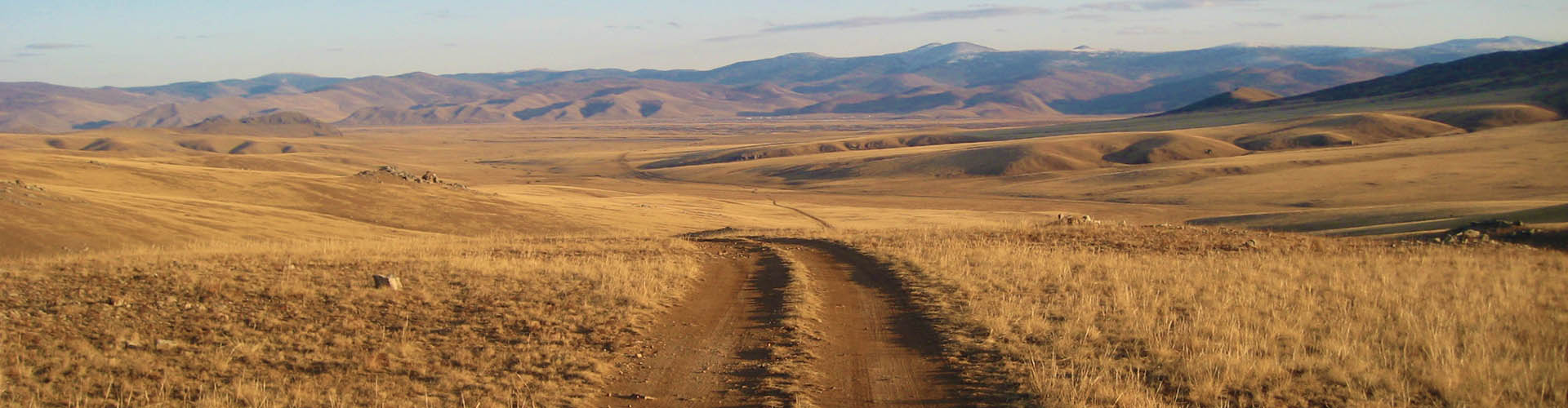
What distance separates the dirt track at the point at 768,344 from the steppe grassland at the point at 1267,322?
740 mm

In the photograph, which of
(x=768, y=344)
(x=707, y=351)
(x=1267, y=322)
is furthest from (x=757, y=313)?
(x=1267, y=322)

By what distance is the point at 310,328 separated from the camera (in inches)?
394

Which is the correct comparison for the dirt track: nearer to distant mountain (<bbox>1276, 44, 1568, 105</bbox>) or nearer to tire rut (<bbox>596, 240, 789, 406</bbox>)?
tire rut (<bbox>596, 240, 789, 406</bbox>)

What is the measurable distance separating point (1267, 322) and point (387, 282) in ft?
32.9

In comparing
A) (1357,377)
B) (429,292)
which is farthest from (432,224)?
(1357,377)

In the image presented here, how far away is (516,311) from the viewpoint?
11.3 meters

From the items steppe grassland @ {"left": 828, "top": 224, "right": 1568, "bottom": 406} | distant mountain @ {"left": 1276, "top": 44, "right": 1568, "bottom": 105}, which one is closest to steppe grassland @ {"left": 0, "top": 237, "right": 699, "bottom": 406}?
steppe grassland @ {"left": 828, "top": 224, "right": 1568, "bottom": 406}

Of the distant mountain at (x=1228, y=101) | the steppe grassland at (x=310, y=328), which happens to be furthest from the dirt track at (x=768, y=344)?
the distant mountain at (x=1228, y=101)

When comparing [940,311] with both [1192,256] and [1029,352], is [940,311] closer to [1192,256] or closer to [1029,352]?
[1029,352]

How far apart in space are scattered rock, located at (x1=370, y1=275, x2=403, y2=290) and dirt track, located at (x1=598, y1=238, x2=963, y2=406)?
3.57 metres

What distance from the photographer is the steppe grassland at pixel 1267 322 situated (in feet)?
24.8

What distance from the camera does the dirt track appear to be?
7.79 m

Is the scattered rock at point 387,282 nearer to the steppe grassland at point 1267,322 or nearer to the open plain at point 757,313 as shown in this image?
the open plain at point 757,313

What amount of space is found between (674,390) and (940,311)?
4.18 metres
